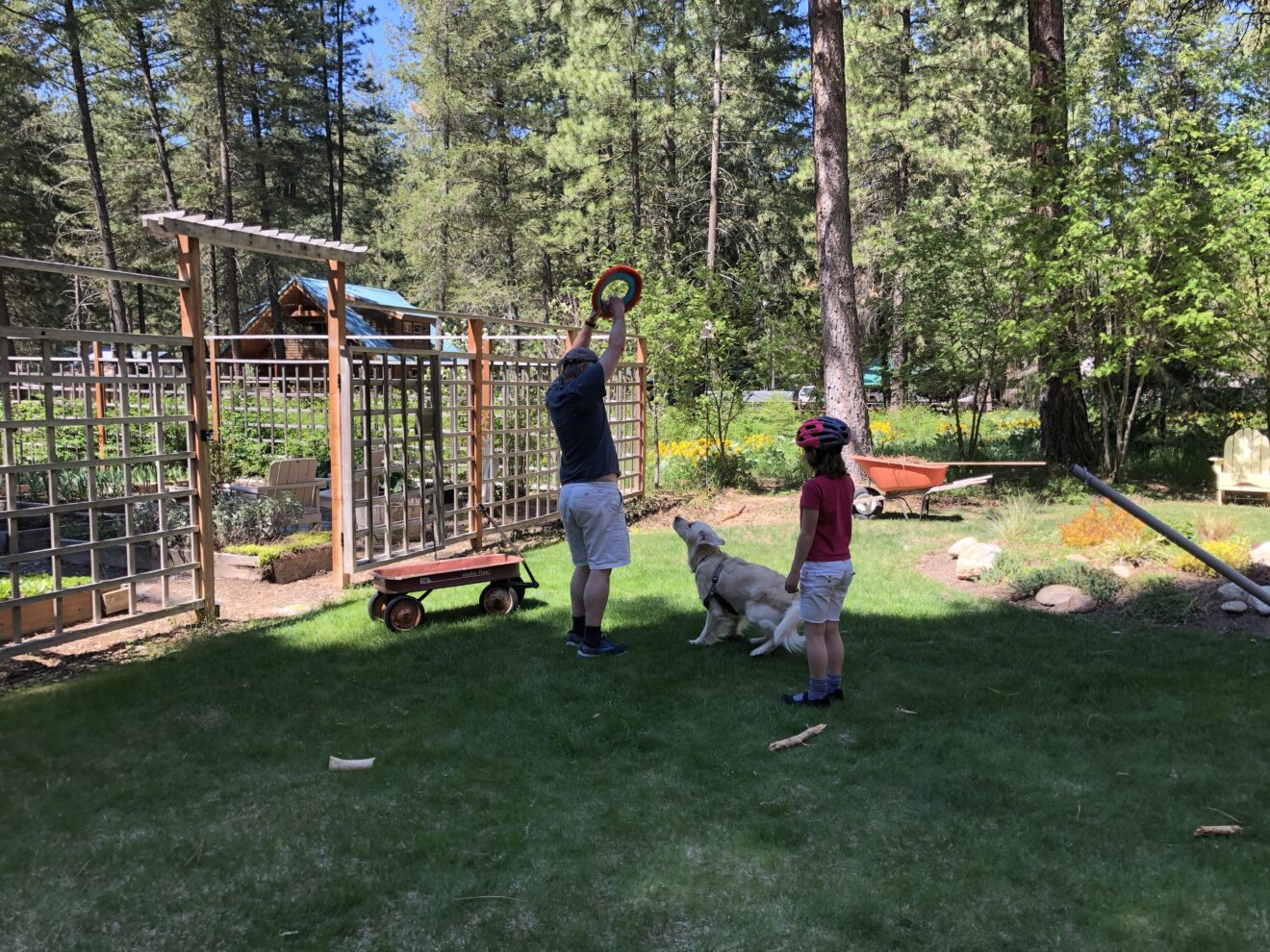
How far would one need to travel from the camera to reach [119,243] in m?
28.1

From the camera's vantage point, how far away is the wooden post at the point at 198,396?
569cm

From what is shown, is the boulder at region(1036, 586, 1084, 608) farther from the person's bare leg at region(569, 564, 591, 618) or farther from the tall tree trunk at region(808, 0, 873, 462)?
the tall tree trunk at region(808, 0, 873, 462)

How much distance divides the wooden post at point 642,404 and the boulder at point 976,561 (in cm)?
495

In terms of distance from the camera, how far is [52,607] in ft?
18.7

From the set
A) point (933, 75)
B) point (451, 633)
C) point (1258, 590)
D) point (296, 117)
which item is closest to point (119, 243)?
point (296, 117)

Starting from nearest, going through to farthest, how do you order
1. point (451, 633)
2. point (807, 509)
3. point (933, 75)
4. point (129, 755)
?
point (129, 755), point (807, 509), point (451, 633), point (933, 75)

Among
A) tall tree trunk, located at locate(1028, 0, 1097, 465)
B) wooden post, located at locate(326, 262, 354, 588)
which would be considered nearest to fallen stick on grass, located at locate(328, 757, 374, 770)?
wooden post, located at locate(326, 262, 354, 588)

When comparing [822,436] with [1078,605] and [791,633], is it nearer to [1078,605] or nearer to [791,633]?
[791,633]

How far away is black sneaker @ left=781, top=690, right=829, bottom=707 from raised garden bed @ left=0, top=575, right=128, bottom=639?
13.9 feet

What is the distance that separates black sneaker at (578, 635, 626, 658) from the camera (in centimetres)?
502

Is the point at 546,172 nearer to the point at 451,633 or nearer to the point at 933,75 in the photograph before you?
the point at 933,75

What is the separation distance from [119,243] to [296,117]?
23.6 feet

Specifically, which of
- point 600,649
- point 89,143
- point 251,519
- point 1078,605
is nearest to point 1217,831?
point 600,649

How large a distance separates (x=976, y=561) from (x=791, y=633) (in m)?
3.00
